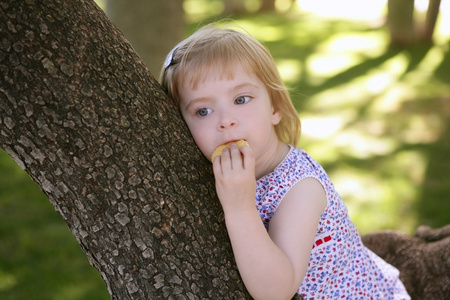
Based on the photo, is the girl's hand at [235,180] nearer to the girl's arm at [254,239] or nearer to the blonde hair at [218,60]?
the girl's arm at [254,239]

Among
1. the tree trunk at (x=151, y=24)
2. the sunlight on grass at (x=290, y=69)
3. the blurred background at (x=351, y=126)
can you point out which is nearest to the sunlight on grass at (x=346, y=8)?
the blurred background at (x=351, y=126)

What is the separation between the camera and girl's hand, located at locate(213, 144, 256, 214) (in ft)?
5.28

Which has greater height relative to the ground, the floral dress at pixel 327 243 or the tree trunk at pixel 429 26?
the tree trunk at pixel 429 26

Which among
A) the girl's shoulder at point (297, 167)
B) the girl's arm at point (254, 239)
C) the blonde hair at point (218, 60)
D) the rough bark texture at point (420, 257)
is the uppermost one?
the blonde hair at point (218, 60)

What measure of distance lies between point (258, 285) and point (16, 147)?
0.80m

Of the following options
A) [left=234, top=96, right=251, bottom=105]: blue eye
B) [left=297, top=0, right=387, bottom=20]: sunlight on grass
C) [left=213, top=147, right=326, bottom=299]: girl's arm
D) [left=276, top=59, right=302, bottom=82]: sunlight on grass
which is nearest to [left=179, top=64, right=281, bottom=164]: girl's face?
[left=234, top=96, right=251, bottom=105]: blue eye

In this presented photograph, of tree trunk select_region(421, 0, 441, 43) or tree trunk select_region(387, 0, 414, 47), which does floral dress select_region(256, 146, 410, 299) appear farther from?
tree trunk select_region(421, 0, 441, 43)

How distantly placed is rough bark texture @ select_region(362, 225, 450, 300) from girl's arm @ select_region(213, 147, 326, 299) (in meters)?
1.00

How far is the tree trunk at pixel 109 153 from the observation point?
4.57ft

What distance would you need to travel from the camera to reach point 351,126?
645cm

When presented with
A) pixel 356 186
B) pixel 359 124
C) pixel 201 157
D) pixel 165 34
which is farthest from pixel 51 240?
pixel 359 124

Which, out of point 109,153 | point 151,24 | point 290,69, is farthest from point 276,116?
point 290,69

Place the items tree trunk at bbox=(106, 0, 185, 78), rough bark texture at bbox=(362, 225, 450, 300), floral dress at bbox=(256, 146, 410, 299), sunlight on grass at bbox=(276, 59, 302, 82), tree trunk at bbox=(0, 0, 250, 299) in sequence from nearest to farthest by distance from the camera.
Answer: tree trunk at bbox=(0, 0, 250, 299) → floral dress at bbox=(256, 146, 410, 299) → rough bark texture at bbox=(362, 225, 450, 300) → tree trunk at bbox=(106, 0, 185, 78) → sunlight on grass at bbox=(276, 59, 302, 82)

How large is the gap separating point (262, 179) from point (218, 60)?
0.45 m
